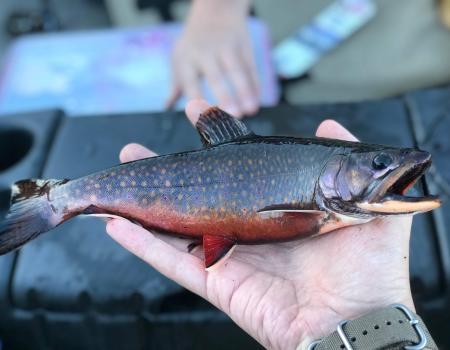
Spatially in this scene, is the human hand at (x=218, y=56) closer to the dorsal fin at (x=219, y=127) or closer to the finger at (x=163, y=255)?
the dorsal fin at (x=219, y=127)

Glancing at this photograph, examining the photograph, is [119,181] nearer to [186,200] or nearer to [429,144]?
[186,200]

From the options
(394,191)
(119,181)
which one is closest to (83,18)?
(119,181)

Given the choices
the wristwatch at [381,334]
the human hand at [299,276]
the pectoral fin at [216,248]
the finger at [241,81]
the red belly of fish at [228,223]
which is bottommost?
the wristwatch at [381,334]

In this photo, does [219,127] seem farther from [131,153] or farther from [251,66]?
[251,66]

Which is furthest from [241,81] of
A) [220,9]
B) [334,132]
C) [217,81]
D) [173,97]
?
[334,132]

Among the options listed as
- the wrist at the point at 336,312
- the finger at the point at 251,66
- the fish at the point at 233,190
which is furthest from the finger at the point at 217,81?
the wrist at the point at 336,312

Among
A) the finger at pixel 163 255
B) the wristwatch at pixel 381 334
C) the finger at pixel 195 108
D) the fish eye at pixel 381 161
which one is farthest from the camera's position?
the finger at pixel 195 108
